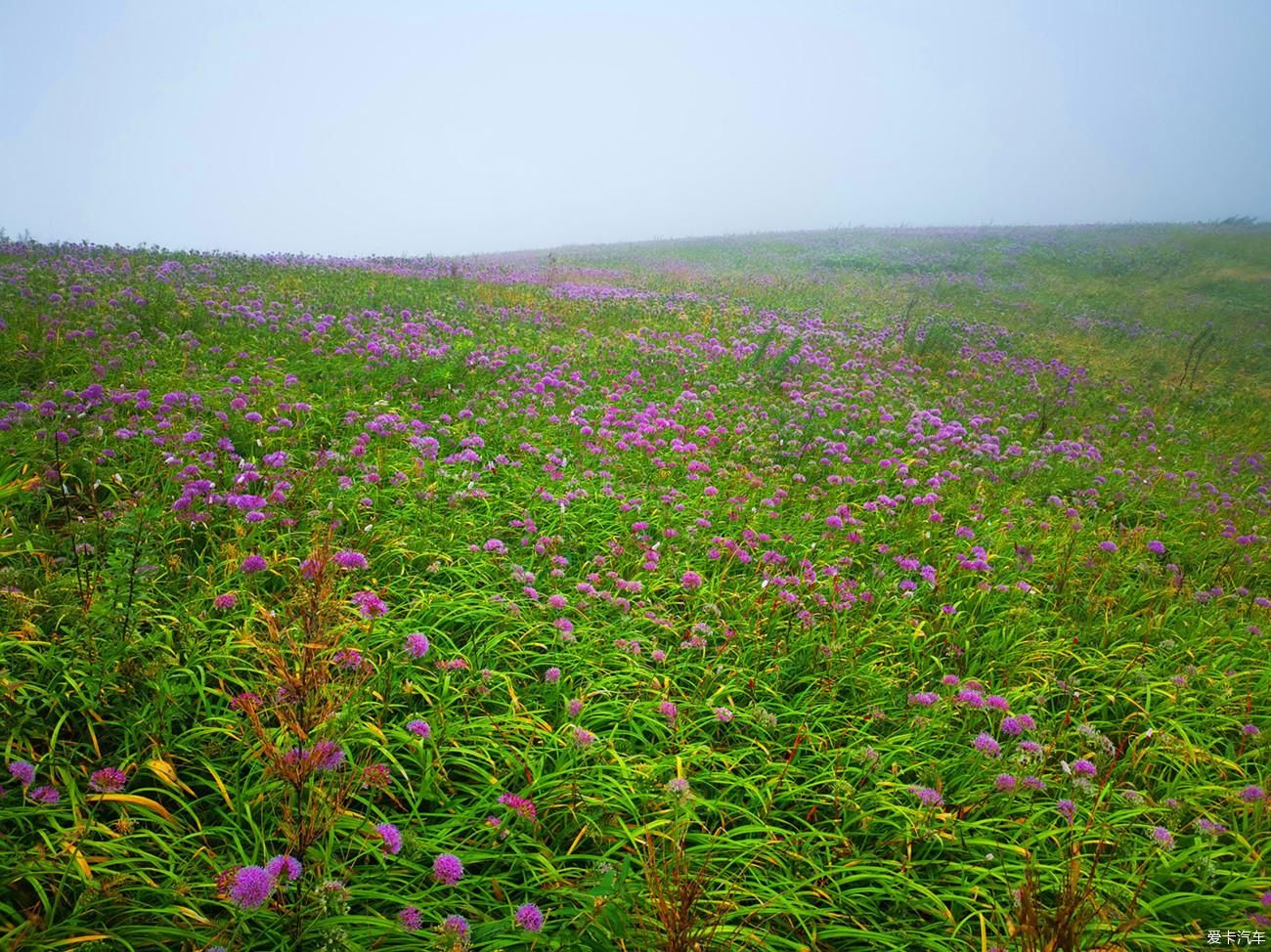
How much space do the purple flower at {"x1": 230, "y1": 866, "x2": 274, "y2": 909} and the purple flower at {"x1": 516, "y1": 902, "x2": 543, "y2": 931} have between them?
0.74 metres

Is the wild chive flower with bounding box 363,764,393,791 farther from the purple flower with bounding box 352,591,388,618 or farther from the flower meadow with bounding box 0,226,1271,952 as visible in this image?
the purple flower with bounding box 352,591,388,618

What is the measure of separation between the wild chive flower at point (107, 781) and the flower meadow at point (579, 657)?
0.04ft

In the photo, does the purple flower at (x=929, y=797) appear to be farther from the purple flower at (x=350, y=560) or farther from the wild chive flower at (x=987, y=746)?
the purple flower at (x=350, y=560)

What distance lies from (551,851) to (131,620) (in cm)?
211

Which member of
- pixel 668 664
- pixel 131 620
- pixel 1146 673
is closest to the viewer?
pixel 131 620

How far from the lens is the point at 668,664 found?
3.29 meters

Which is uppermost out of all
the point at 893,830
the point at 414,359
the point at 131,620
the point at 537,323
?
the point at 537,323

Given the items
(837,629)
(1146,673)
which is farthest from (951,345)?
(837,629)

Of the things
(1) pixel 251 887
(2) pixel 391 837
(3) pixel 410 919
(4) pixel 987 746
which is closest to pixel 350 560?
(2) pixel 391 837

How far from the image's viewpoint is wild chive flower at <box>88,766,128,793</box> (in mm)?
1944

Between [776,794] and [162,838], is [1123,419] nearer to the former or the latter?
[776,794]

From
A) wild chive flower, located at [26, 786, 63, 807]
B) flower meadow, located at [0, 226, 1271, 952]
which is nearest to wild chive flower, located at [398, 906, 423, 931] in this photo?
flower meadow, located at [0, 226, 1271, 952]

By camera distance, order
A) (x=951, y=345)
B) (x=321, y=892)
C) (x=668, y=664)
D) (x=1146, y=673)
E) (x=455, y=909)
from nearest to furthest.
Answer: (x=321, y=892) → (x=455, y=909) → (x=668, y=664) → (x=1146, y=673) → (x=951, y=345)

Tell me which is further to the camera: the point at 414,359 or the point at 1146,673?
the point at 414,359
